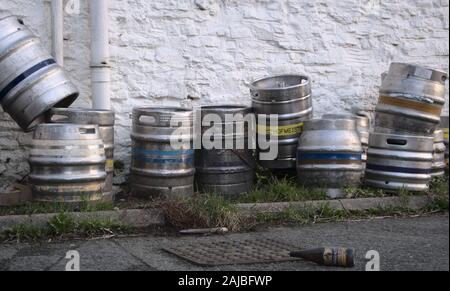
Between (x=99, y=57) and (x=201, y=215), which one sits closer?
(x=201, y=215)

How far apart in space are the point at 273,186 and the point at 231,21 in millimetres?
1779

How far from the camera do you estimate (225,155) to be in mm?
5734

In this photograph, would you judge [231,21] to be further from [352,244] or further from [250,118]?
[352,244]

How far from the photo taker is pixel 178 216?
510cm

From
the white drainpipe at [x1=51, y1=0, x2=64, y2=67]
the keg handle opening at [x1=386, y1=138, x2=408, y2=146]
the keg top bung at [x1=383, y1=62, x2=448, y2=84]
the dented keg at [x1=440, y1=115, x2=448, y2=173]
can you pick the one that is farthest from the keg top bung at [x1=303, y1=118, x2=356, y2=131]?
the white drainpipe at [x1=51, y1=0, x2=64, y2=67]

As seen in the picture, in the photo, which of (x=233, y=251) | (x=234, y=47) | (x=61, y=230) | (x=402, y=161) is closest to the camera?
(x=233, y=251)

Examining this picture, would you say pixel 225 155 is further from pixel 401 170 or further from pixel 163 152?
pixel 401 170

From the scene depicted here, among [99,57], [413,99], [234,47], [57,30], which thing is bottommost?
[413,99]

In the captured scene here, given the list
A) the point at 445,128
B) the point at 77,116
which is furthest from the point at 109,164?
the point at 445,128

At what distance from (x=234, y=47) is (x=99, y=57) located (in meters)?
1.39

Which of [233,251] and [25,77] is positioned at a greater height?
[25,77]

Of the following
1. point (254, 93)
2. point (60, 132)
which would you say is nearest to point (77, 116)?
point (60, 132)

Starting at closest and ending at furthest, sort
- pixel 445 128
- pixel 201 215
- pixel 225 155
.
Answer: pixel 201 215 < pixel 225 155 < pixel 445 128

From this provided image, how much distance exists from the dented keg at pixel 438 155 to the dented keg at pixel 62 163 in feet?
11.3
